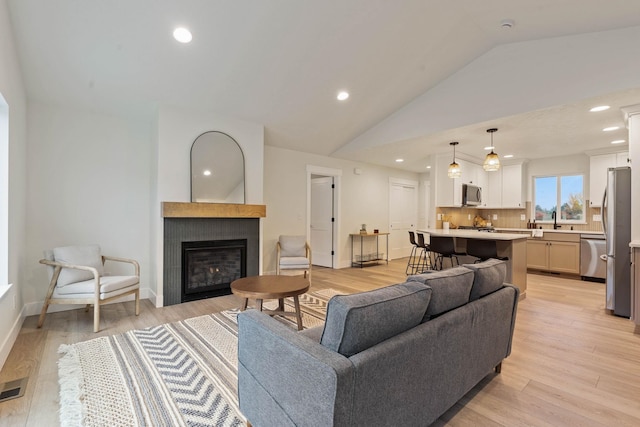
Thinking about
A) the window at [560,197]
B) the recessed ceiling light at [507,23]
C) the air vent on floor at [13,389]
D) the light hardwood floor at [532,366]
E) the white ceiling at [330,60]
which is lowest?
the light hardwood floor at [532,366]

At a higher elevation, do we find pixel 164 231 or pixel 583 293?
pixel 164 231

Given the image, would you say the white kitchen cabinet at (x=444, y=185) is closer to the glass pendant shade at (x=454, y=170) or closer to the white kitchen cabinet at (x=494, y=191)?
the glass pendant shade at (x=454, y=170)

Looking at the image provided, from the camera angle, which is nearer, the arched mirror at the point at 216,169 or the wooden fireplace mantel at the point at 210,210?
the wooden fireplace mantel at the point at 210,210

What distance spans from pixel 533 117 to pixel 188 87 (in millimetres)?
4201

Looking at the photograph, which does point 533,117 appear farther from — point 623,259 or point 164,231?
point 164,231

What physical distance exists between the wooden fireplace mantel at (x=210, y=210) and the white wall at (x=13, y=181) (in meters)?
1.30

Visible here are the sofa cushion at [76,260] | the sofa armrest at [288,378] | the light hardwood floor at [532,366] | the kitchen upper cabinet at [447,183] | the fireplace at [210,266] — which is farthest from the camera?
the kitchen upper cabinet at [447,183]

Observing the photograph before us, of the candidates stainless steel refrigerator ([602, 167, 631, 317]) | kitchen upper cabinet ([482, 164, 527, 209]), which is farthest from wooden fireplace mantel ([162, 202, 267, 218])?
kitchen upper cabinet ([482, 164, 527, 209])

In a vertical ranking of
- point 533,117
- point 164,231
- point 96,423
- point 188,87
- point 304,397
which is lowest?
point 96,423

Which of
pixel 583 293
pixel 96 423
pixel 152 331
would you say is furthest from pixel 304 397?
pixel 583 293

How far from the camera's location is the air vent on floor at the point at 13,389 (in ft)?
6.20

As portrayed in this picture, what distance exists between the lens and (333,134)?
207 inches

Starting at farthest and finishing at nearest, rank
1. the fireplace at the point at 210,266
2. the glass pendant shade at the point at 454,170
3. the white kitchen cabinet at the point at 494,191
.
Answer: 1. the white kitchen cabinet at the point at 494,191
2. the glass pendant shade at the point at 454,170
3. the fireplace at the point at 210,266

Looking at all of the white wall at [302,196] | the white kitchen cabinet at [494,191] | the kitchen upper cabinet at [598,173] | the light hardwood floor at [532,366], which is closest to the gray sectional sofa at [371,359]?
the light hardwood floor at [532,366]
